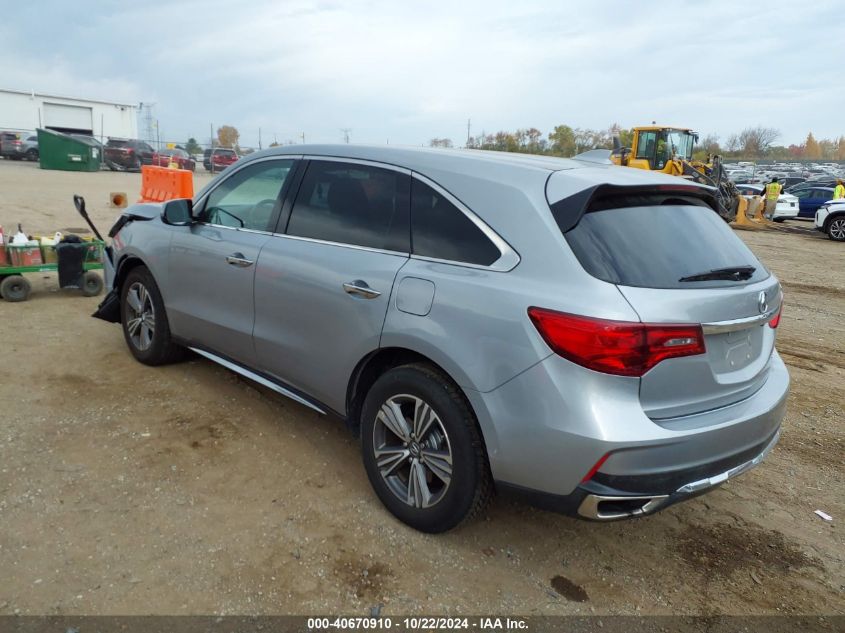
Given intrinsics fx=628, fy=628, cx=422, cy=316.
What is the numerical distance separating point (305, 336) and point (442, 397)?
1031mm

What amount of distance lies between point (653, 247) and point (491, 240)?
0.67 metres

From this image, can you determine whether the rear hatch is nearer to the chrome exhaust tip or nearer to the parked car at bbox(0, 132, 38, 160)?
the chrome exhaust tip

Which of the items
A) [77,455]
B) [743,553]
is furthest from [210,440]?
[743,553]

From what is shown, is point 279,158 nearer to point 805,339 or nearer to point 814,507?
point 814,507

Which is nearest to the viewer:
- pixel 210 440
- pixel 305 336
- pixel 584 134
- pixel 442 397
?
pixel 442 397

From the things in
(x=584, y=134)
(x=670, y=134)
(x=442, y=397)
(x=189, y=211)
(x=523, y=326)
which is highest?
(x=584, y=134)

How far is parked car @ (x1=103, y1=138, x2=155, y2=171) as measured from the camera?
33.3 m

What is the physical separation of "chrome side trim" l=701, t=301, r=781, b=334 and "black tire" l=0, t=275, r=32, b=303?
670 centimetres

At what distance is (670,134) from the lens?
22.1m

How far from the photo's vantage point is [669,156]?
21.9 metres

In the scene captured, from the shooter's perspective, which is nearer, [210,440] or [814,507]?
[814,507]

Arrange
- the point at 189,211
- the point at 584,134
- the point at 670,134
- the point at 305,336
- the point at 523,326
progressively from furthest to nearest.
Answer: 1. the point at 584,134
2. the point at 670,134
3. the point at 189,211
4. the point at 305,336
5. the point at 523,326

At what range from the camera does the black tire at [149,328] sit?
4.64 m

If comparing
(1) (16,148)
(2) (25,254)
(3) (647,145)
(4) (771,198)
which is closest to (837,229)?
(4) (771,198)
